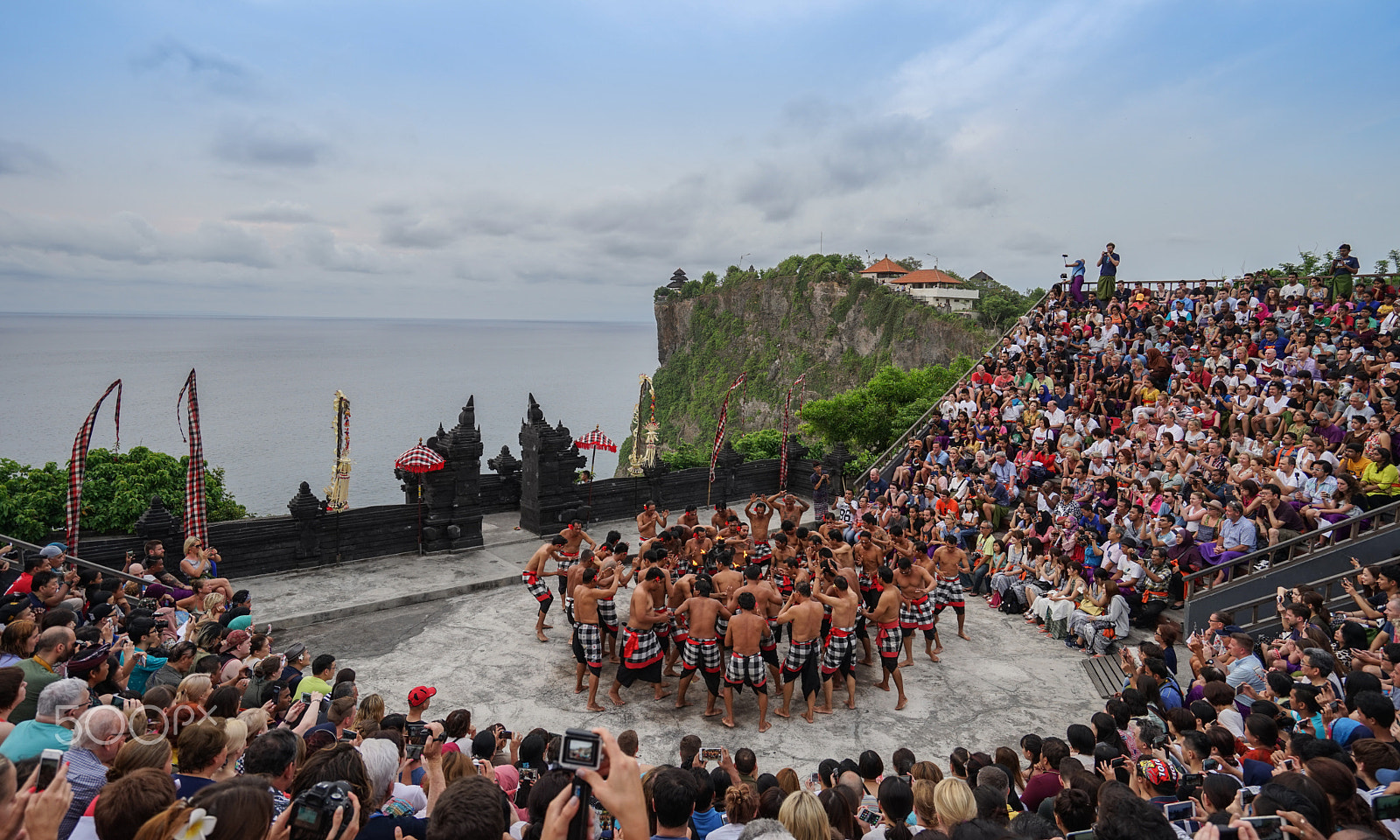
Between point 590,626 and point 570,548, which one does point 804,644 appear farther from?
point 570,548

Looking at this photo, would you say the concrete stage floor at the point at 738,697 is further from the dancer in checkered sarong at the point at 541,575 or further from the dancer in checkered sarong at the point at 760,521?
the dancer in checkered sarong at the point at 760,521

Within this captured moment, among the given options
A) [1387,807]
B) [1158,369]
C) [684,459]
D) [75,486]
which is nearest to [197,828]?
[1387,807]

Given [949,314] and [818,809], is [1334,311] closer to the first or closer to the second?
[818,809]

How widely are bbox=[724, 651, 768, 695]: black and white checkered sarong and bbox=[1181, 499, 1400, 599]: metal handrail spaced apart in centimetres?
576

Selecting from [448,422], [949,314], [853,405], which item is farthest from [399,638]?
[448,422]

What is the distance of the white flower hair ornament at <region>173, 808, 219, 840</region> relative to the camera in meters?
2.76

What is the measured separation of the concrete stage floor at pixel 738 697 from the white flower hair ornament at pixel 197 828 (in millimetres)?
5304

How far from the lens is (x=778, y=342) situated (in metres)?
72.8

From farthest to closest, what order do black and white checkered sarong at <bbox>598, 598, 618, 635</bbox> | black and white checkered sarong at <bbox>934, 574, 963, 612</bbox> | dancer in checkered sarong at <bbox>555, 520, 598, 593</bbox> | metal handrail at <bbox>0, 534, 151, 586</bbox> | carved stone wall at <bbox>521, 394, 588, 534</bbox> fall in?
carved stone wall at <bbox>521, 394, 588, 534</bbox>
dancer in checkered sarong at <bbox>555, 520, 598, 593</bbox>
black and white checkered sarong at <bbox>934, 574, 963, 612</bbox>
black and white checkered sarong at <bbox>598, 598, 618, 635</bbox>
metal handrail at <bbox>0, 534, 151, 586</bbox>

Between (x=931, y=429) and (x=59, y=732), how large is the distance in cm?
1605

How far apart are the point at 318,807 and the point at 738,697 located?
6.52 metres

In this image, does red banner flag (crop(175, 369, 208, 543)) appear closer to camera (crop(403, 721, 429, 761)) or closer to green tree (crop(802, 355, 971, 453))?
camera (crop(403, 721, 429, 761))

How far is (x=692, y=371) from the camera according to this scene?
79938mm

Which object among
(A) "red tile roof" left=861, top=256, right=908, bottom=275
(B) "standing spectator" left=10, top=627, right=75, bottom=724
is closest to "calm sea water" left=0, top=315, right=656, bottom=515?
(B) "standing spectator" left=10, top=627, right=75, bottom=724
